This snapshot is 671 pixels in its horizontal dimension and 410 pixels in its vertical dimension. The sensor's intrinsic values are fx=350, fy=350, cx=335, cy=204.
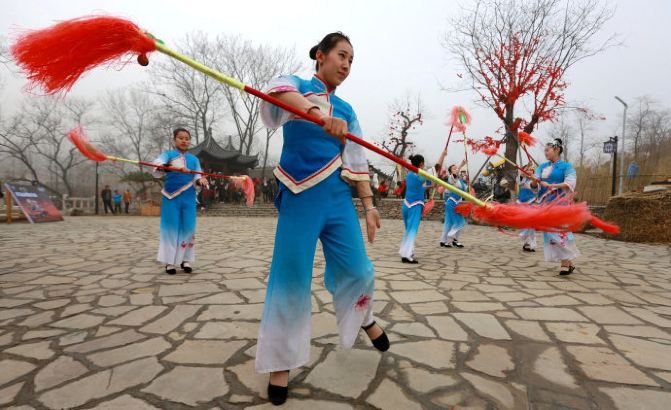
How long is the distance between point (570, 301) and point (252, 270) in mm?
3783

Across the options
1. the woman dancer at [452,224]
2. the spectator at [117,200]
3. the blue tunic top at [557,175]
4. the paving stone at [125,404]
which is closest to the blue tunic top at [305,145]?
the paving stone at [125,404]

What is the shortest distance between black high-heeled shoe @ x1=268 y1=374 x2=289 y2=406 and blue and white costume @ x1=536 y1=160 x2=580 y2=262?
423 cm

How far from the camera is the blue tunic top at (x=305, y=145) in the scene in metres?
1.83

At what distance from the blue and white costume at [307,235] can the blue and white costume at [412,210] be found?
12.3 feet

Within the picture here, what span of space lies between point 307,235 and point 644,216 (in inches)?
428

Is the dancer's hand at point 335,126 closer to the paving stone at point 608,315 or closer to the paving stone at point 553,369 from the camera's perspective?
the paving stone at point 553,369

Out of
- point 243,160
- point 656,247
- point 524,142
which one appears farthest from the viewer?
point 243,160

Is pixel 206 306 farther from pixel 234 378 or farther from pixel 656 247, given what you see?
pixel 656 247

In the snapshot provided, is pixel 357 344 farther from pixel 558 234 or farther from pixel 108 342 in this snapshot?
pixel 558 234

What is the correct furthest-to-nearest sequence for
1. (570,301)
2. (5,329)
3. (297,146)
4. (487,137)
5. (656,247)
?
(487,137), (656,247), (570,301), (5,329), (297,146)

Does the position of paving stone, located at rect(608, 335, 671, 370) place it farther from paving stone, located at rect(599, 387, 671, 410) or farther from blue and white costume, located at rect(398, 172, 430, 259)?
blue and white costume, located at rect(398, 172, 430, 259)

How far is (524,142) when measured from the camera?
21.5 feet

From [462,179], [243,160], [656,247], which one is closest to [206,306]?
[462,179]

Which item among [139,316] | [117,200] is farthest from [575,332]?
[117,200]
